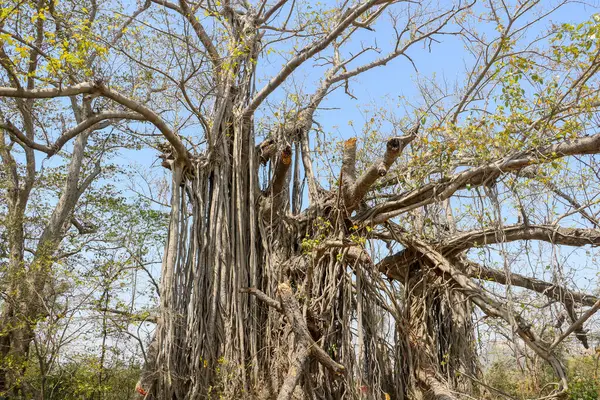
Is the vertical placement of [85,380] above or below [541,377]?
above

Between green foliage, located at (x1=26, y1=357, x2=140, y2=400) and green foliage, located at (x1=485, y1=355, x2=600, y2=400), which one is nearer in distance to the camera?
green foliage, located at (x1=26, y1=357, x2=140, y2=400)

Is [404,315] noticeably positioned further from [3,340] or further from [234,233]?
[3,340]

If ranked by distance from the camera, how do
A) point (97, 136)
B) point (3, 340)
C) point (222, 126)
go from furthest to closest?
point (97, 136)
point (3, 340)
point (222, 126)

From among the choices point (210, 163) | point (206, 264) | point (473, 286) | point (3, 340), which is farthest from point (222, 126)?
point (3, 340)

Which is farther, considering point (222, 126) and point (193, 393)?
point (222, 126)

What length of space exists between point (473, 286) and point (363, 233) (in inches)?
45.0

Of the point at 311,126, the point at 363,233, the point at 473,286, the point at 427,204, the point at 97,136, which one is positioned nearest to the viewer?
the point at 473,286

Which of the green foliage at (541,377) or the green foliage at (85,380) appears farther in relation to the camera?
the green foliage at (541,377)

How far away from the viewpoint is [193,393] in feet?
15.5

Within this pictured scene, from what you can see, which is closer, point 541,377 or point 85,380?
point 85,380

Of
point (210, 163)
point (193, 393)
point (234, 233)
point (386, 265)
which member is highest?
point (210, 163)

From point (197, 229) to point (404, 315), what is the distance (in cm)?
223

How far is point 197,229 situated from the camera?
555 centimetres

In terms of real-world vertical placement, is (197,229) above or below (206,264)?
above
